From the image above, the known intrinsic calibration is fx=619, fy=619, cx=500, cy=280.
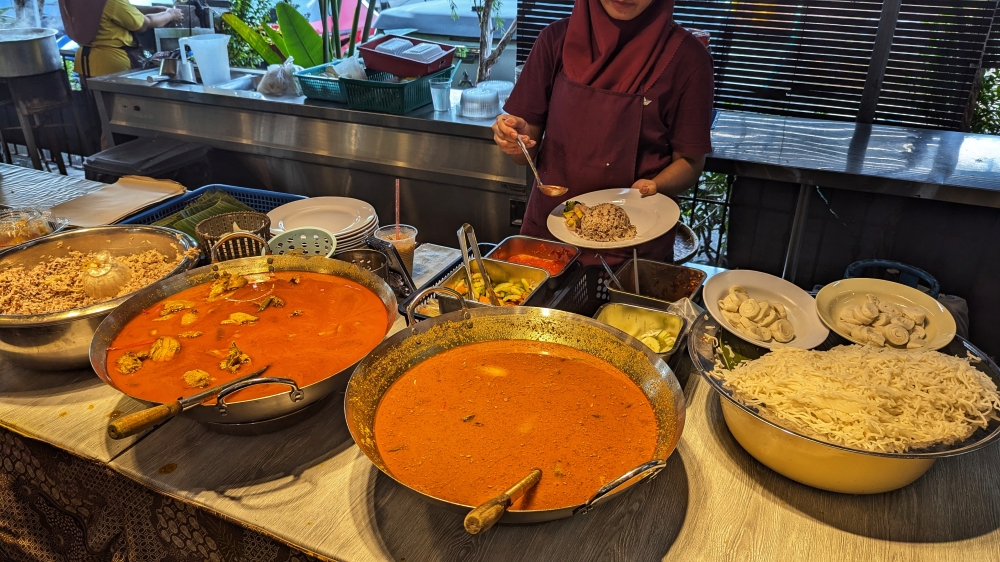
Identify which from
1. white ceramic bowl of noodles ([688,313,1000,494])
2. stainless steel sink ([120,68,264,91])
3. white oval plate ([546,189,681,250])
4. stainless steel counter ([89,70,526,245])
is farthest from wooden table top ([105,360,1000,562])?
stainless steel sink ([120,68,264,91])

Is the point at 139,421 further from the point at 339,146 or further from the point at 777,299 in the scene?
the point at 339,146

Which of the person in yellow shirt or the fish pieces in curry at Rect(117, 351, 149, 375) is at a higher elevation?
the person in yellow shirt

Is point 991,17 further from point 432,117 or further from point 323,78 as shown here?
point 323,78

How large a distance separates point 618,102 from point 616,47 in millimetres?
174

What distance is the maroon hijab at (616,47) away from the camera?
186 centimetres

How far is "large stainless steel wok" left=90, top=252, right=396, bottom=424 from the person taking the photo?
3.55 feet

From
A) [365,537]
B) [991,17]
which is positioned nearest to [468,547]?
[365,537]

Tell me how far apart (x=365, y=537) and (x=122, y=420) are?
0.43 meters

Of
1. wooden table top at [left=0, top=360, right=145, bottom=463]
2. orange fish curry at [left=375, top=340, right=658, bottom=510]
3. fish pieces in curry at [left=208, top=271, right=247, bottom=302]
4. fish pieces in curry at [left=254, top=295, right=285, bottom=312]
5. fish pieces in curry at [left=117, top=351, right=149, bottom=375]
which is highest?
fish pieces in curry at [left=208, top=271, right=247, bottom=302]

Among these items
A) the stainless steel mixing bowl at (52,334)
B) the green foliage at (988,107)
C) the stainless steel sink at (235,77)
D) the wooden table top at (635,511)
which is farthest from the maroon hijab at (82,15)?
the green foliage at (988,107)

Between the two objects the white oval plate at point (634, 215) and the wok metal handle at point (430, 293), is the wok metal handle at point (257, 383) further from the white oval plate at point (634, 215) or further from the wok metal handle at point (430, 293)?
the white oval plate at point (634, 215)

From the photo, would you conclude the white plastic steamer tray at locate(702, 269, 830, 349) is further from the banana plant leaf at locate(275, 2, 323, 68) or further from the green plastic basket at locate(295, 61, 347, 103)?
the banana plant leaf at locate(275, 2, 323, 68)

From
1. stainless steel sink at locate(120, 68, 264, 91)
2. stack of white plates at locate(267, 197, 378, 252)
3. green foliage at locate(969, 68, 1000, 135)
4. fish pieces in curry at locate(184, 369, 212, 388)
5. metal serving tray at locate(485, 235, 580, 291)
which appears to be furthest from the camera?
stainless steel sink at locate(120, 68, 264, 91)

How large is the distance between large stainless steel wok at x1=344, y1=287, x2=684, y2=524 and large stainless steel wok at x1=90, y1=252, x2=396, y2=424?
0.23 ft
